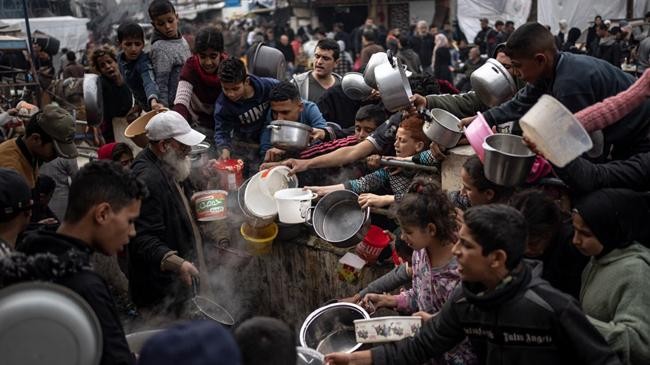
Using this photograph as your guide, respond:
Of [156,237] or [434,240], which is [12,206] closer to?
[156,237]

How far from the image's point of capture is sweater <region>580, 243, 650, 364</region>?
108 inches

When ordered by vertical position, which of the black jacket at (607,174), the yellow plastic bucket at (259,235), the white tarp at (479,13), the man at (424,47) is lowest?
the white tarp at (479,13)

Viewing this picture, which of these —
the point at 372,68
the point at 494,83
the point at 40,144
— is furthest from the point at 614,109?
the point at 40,144

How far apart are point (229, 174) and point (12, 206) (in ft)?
7.31

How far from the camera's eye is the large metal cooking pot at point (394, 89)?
15.3 ft

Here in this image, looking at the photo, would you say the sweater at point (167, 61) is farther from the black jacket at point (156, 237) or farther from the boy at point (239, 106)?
the black jacket at point (156, 237)

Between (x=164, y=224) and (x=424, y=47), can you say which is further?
(x=424, y=47)

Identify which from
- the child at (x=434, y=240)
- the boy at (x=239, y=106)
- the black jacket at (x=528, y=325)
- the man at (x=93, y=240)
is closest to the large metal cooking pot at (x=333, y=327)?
the child at (x=434, y=240)

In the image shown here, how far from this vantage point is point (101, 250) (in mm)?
2789

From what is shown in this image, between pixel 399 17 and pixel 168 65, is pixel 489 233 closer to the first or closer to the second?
pixel 168 65

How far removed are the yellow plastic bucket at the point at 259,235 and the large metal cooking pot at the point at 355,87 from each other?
1.87 meters

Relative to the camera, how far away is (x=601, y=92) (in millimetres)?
3676

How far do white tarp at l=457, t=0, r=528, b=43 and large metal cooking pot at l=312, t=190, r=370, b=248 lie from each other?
68.8 feet

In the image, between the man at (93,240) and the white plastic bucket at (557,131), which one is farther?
the white plastic bucket at (557,131)
